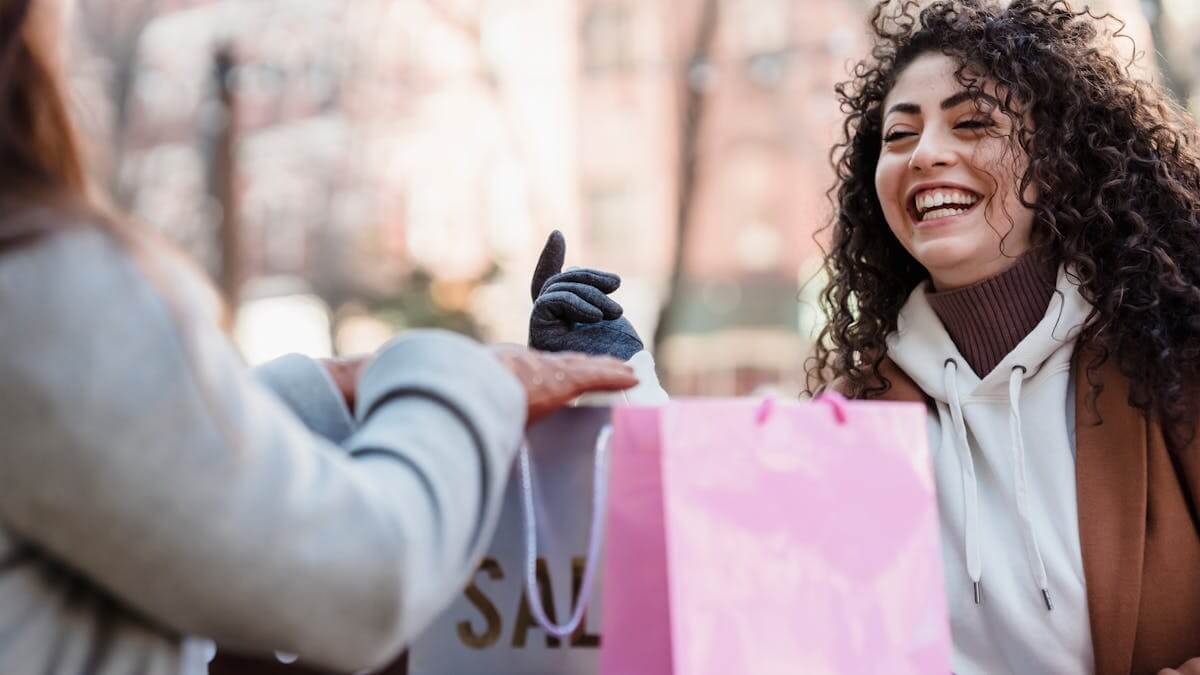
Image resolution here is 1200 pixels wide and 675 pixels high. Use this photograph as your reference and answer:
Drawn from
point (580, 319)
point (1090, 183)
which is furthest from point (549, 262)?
point (1090, 183)

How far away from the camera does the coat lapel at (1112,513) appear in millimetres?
1775

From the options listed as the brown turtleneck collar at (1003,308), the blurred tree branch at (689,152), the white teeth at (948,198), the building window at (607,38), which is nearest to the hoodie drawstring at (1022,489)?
the brown turtleneck collar at (1003,308)

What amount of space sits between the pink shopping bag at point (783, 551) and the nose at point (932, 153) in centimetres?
86

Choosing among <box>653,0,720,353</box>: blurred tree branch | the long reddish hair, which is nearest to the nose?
the long reddish hair

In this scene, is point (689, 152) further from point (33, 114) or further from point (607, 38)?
point (33, 114)

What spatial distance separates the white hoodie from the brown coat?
0.04m

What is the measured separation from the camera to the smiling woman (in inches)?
71.5

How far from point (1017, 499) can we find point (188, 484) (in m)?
1.42

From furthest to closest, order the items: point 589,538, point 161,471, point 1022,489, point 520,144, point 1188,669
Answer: point 520,144 → point 1022,489 → point 1188,669 → point 589,538 → point 161,471

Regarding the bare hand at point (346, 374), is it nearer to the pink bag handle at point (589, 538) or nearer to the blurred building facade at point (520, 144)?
the pink bag handle at point (589, 538)

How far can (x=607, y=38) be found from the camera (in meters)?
14.5

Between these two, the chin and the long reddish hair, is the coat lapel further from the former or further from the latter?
the long reddish hair

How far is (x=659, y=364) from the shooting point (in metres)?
9.74

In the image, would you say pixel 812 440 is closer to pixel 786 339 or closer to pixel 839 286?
pixel 839 286
